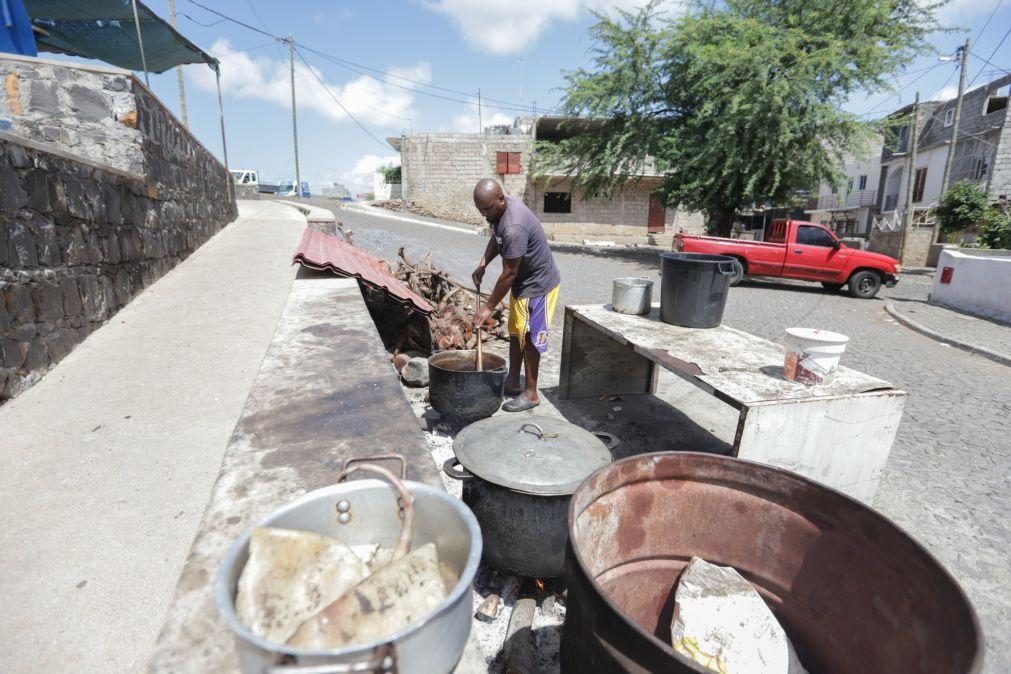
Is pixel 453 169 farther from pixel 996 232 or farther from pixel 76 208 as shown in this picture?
pixel 76 208

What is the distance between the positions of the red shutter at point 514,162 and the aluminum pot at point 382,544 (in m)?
24.1

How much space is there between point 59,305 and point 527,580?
3.32 meters

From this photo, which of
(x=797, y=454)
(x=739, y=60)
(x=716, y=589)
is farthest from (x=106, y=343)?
(x=739, y=60)

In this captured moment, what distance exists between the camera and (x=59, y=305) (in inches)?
124

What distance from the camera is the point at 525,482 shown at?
1992mm

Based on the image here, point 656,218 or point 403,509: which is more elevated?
point 656,218

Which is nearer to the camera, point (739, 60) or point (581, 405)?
point (581, 405)

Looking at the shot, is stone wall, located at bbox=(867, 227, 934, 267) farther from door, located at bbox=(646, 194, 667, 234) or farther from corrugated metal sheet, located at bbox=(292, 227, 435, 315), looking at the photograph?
corrugated metal sheet, located at bbox=(292, 227, 435, 315)

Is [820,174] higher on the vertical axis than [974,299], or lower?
higher

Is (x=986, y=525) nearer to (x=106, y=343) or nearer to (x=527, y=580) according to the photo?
(x=527, y=580)

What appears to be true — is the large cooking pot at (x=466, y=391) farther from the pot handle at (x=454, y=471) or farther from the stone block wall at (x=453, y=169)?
the stone block wall at (x=453, y=169)

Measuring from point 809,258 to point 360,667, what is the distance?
12.3 metres

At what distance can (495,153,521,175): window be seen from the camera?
23.6 m

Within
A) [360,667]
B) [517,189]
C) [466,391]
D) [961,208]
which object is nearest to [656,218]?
[517,189]
